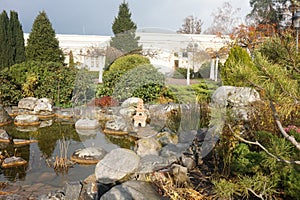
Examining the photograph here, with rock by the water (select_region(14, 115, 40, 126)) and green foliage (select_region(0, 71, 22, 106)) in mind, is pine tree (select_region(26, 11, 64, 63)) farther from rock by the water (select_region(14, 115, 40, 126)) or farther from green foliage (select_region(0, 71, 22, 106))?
rock by the water (select_region(14, 115, 40, 126))

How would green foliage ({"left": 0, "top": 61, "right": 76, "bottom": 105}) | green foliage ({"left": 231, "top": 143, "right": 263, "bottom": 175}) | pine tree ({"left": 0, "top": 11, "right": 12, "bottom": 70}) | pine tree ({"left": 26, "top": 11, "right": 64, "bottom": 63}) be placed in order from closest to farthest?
green foliage ({"left": 231, "top": 143, "right": 263, "bottom": 175}) < green foliage ({"left": 0, "top": 61, "right": 76, "bottom": 105}) < pine tree ({"left": 26, "top": 11, "right": 64, "bottom": 63}) < pine tree ({"left": 0, "top": 11, "right": 12, "bottom": 70})

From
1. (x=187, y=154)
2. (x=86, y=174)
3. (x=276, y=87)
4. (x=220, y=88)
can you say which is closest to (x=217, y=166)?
(x=187, y=154)

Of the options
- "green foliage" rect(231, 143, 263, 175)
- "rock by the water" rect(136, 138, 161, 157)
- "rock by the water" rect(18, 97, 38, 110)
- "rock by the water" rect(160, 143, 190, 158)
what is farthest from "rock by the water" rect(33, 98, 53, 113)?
"green foliage" rect(231, 143, 263, 175)

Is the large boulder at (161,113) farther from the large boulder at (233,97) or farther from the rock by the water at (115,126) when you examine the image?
the large boulder at (233,97)

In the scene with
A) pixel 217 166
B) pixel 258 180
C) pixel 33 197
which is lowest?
pixel 33 197

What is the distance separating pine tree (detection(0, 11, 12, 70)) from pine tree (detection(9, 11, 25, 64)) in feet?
0.50

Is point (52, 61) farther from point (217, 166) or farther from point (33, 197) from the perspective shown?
point (217, 166)

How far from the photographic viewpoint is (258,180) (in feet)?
6.32

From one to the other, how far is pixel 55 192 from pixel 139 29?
1880 millimetres

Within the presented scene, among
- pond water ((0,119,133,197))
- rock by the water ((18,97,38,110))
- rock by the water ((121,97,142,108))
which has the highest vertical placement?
rock by the water ((121,97,142,108))

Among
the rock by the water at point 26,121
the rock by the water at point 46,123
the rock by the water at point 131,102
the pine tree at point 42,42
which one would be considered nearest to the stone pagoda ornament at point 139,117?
the rock by the water at point 131,102

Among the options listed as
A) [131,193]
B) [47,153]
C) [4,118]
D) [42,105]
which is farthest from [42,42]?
Result: [131,193]

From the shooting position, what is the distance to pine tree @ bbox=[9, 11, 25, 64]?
9156mm

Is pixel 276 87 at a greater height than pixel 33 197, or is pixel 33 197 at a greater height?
pixel 276 87
